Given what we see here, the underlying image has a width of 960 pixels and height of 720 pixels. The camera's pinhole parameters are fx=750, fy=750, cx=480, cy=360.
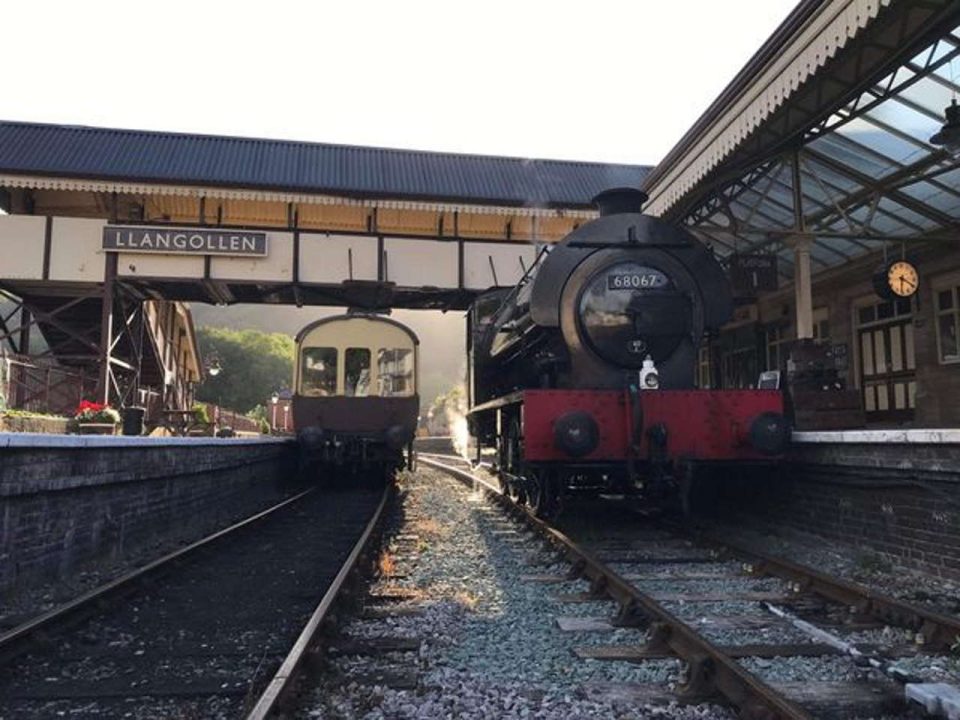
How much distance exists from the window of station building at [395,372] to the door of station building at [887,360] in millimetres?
7630

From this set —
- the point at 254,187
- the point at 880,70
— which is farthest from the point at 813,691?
the point at 254,187

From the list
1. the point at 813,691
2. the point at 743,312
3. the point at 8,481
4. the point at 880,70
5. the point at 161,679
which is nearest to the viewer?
the point at 813,691

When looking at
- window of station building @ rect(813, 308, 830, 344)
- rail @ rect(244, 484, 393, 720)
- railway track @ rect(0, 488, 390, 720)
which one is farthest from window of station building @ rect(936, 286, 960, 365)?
rail @ rect(244, 484, 393, 720)

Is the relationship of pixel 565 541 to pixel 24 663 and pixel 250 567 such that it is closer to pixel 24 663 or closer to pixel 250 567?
pixel 250 567

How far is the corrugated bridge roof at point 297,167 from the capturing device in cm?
1484

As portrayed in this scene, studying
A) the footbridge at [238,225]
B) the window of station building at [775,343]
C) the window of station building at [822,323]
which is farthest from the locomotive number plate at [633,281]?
the window of station building at [822,323]

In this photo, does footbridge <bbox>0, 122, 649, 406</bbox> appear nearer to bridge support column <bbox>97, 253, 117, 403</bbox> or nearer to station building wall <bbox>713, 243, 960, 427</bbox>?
bridge support column <bbox>97, 253, 117, 403</bbox>

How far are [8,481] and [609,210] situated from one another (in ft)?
18.6

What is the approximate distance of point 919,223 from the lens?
11.2m

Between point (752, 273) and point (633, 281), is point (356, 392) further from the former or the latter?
point (633, 281)

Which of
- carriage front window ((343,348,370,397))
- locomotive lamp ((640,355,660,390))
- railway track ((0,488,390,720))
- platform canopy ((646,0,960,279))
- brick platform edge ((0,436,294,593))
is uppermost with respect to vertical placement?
platform canopy ((646,0,960,279))

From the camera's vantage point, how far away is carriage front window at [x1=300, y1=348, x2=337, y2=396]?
13305mm

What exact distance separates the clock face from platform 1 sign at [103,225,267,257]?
37.0 ft

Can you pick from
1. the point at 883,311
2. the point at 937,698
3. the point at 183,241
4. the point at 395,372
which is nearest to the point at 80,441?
the point at 937,698
